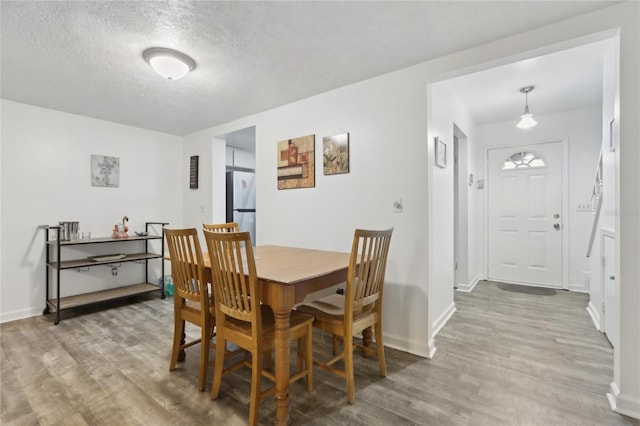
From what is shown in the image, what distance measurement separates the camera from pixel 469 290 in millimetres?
4172

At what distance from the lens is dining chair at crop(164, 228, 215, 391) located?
1.93m

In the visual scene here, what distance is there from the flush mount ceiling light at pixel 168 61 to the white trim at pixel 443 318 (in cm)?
305

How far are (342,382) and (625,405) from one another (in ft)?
5.30

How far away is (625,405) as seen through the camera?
1688 millimetres

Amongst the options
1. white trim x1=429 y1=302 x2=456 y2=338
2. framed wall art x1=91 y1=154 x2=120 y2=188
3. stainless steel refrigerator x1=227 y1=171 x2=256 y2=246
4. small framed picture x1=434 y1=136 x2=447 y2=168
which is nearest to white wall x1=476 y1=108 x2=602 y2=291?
white trim x1=429 y1=302 x2=456 y2=338

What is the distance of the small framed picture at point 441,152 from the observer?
8.80ft

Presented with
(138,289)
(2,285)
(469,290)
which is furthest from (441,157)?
(2,285)

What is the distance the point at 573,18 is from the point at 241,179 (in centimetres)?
434

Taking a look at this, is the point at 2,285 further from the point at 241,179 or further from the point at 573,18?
the point at 573,18

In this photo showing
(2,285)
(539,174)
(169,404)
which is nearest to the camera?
(169,404)

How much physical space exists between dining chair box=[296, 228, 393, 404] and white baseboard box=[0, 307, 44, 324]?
338cm

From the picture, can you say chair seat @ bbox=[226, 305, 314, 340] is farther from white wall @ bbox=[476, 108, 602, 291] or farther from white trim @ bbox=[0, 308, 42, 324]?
white wall @ bbox=[476, 108, 602, 291]

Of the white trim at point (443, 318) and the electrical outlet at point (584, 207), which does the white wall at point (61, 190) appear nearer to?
the white trim at point (443, 318)

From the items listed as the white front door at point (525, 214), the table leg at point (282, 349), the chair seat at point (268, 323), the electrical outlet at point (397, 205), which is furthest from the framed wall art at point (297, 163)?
the white front door at point (525, 214)
